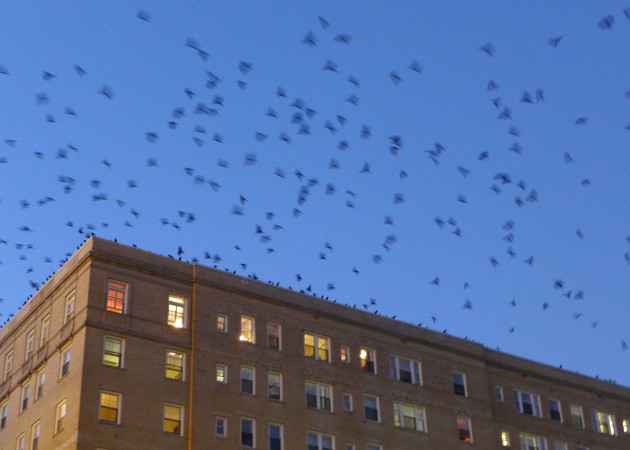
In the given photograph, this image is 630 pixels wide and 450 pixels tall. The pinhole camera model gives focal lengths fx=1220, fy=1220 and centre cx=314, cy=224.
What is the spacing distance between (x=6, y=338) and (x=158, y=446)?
56.8 ft

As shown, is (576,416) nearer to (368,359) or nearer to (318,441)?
(368,359)

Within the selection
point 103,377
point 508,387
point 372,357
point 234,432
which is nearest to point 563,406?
point 508,387

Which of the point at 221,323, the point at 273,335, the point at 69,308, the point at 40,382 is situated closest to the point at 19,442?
the point at 40,382

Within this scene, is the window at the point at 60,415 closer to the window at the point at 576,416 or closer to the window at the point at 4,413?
the window at the point at 4,413

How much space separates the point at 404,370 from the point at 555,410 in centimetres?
1471

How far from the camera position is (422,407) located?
8138 centimetres

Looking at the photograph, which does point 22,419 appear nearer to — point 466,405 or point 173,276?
point 173,276

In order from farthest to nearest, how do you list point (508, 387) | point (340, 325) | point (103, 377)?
1. point (508, 387)
2. point (340, 325)
3. point (103, 377)

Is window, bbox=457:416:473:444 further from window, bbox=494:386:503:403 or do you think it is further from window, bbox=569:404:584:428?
window, bbox=569:404:584:428

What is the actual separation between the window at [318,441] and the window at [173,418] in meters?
8.72

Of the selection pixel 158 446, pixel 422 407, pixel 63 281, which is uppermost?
pixel 63 281

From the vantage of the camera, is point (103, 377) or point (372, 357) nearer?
point (103, 377)

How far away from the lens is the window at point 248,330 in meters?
75.6

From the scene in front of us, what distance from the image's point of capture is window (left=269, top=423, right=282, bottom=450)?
→ 7312 cm
